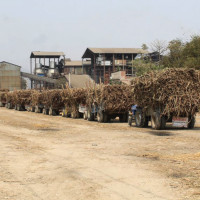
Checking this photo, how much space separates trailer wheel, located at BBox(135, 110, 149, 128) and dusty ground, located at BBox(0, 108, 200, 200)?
5585 mm

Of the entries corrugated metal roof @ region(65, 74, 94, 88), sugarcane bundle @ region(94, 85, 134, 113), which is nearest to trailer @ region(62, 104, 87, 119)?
sugarcane bundle @ region(94, 85, 134, 113)

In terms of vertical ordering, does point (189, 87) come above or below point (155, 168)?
above

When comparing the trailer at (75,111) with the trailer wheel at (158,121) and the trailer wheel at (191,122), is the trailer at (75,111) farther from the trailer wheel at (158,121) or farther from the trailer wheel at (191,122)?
the trailer wheel at (191,122)

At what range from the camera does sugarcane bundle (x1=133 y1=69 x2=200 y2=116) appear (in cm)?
1745

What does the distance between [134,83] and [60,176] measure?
1212 centimetres

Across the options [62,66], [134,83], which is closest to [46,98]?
[134,83]

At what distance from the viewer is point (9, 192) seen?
6883 millimetres

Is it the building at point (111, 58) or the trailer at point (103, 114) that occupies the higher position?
the building at point (111, 58)

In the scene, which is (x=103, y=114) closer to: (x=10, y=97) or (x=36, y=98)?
(x=36, y=98)

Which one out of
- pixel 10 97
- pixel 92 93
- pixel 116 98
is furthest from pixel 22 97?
pixel 116 98

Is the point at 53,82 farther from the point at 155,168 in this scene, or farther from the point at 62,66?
the point at 155,168

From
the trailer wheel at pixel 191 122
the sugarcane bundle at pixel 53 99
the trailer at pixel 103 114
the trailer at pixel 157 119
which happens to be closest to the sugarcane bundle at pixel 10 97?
the sugarcane bundle at pixel 53 99

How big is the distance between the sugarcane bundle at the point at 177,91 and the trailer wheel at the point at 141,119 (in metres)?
2.14

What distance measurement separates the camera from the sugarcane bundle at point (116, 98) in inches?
916
